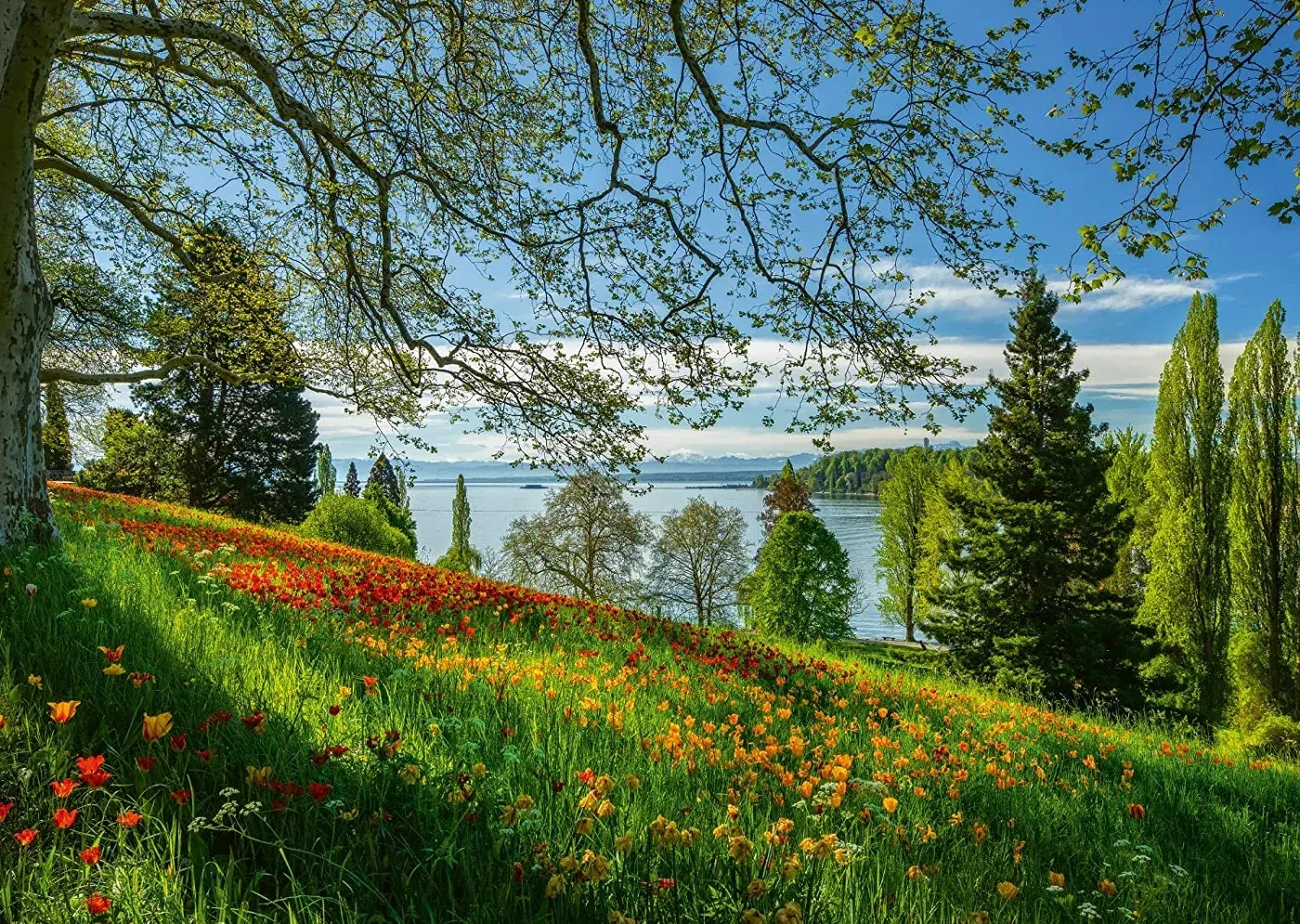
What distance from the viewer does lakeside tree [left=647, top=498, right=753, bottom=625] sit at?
125ft

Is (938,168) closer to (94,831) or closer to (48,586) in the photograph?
(94,831)

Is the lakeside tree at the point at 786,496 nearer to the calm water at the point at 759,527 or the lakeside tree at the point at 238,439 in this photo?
the calm water at the point at 759,527

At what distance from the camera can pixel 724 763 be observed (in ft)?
10.0

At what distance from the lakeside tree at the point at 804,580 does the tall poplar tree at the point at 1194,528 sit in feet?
37.0

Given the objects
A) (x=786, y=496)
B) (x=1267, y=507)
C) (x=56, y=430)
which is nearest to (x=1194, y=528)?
(x=1267, y=507)

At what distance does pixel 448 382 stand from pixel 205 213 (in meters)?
6.50

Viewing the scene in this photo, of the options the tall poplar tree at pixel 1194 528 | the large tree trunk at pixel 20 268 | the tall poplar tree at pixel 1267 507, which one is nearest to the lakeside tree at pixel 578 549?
the tall poplar tree at pixel 1194 528

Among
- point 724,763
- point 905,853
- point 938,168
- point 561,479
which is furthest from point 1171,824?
point 561,479

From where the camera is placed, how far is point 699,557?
3862 centimetres

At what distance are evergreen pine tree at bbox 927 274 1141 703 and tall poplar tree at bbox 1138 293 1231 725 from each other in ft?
3.76

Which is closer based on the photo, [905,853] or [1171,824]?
[905,853]

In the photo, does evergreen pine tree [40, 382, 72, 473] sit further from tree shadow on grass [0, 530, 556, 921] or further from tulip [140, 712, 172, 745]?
tulip [140, 712, 172, 745]

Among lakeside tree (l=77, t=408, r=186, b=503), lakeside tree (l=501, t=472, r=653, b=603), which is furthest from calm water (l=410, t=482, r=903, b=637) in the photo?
lakeside tree (l=77, t=408, r=186, b=503)

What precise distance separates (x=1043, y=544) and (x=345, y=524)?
929 inches
